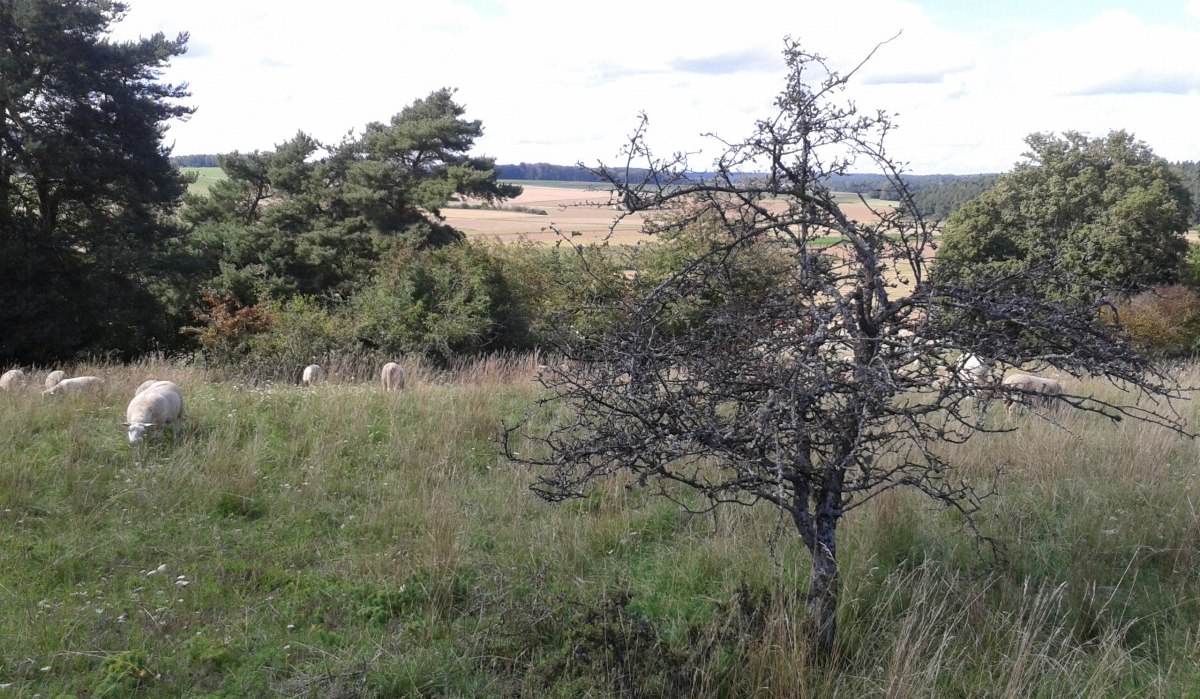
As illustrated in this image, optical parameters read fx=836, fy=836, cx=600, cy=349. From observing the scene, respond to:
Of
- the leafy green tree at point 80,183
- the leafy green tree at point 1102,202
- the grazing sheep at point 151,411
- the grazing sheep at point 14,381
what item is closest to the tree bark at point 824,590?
the grazing sheep at point 151,411

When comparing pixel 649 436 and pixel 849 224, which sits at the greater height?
pixel 849 224

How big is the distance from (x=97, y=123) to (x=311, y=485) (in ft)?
71.3

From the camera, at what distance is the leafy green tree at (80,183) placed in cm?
2142

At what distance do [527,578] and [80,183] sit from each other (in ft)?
77.9

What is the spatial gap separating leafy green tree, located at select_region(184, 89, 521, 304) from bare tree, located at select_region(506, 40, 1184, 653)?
24.7 m

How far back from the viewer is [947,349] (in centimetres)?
322

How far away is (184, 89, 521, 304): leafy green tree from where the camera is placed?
94.9ft

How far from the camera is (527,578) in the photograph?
4531 millimetres

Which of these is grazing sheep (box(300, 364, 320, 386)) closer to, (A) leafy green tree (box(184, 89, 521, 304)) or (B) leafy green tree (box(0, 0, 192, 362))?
(B) leafy green tree (box(0, 0, 192, 362))

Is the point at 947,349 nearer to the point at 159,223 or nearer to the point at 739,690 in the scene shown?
the point at 739,690

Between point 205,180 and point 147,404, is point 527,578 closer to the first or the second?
point 147,404

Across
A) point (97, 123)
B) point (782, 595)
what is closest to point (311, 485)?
point (782, 595)

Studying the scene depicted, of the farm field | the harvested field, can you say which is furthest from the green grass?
the harvested field

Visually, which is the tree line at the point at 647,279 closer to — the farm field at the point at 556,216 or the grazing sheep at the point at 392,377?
the farm field at the point at 556,216
